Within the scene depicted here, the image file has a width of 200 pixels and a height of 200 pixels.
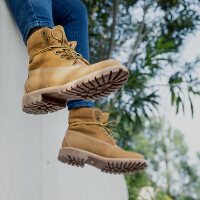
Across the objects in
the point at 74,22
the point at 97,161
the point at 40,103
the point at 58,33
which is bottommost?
the point at 97,161

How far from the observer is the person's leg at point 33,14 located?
78 cm

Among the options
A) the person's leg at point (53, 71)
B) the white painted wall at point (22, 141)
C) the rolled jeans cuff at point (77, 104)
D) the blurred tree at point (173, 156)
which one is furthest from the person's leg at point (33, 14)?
the blurred tree at point (173, 156)

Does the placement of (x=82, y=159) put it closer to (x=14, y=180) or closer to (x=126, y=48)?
(x=14, y=180)

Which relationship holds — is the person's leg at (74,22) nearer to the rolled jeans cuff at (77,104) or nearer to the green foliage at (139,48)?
the rolled jeans cuff at (77,104)

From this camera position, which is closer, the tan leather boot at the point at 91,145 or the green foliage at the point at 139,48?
the tan leather boot at the point at 91,145

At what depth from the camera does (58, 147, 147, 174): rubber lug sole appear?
93cm

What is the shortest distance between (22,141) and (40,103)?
26 centimetres

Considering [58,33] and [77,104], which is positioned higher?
[58,33]

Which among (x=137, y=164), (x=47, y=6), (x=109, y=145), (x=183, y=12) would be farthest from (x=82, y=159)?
(x=183, y=12)

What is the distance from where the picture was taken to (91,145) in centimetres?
97

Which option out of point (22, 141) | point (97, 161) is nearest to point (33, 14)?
point (22, 141)

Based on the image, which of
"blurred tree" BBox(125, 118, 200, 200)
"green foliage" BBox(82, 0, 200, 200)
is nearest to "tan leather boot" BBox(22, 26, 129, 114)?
"green foliage" BBox(82, 0, 200, 200)

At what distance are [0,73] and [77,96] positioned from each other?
0.90ft

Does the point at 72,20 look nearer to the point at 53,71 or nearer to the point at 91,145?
the point at 53,71
